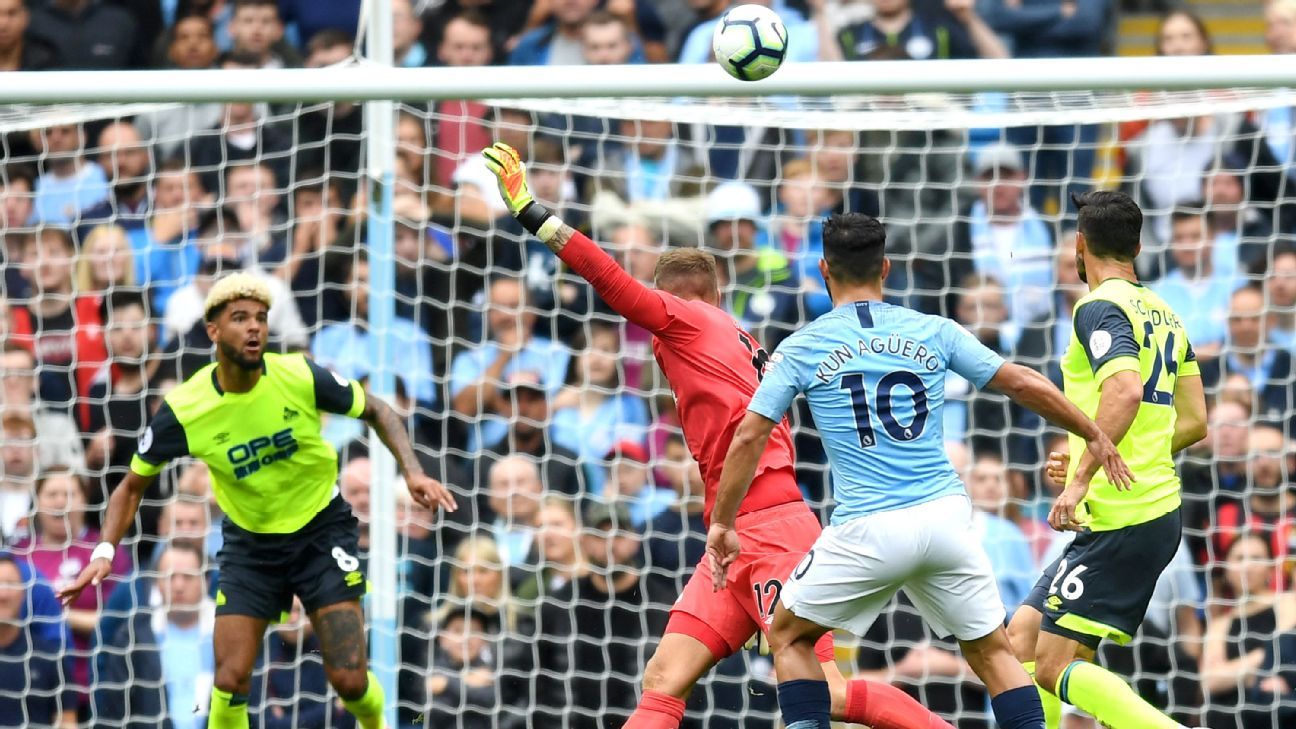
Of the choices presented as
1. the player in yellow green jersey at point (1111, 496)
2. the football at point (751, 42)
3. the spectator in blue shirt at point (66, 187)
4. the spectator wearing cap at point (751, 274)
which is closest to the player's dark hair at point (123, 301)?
the spectator in blue shirt at point (66, 187)

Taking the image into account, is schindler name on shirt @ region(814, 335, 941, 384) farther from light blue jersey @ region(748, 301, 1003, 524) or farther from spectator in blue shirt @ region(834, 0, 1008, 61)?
spectator in blue shirt @ region(834, 0, 1008, 61)

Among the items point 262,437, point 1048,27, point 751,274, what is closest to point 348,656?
point 262,437

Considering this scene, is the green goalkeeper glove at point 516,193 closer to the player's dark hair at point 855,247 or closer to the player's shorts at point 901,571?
the player's dark hair at point 855,247

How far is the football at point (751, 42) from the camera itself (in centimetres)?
694

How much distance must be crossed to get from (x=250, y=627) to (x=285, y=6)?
5.64 m

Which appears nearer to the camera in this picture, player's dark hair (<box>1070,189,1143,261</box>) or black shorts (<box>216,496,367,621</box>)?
player's dark hair (<box>1070,189,1143,261</box>)

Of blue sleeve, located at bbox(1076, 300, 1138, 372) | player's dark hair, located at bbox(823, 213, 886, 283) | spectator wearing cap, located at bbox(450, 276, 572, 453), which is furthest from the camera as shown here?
spectator wearing cap, located at bbox(450, 276, 572, 453)

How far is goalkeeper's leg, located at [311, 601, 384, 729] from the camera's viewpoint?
290 inches

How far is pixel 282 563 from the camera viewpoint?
7.56m

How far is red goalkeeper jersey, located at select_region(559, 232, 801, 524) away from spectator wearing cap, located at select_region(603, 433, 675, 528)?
8.33ft

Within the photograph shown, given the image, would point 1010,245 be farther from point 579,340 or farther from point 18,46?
point 18,46

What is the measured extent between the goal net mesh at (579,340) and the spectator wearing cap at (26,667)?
0.05m

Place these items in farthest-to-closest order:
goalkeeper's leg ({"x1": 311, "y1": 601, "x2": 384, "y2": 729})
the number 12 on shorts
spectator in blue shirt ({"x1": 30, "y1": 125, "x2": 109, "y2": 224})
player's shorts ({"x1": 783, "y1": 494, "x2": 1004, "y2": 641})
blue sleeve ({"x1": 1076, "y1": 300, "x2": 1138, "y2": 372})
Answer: spectator in blue shirt ({"x1": 30, "y1": 125, "x2": 109, "y2": 224}) → goalkeeper's leg ({"x1": 311, "y1": 601, "x2": 384, "y2": 729}) → the number 12 on shorts → blue sleeve ({"x1": 1076, "y1": 300, "x2": 1138, "y2": 372}) → player's shorts ({"x1": 783, "y1": 494, "x2": 1004, "y2": 641})

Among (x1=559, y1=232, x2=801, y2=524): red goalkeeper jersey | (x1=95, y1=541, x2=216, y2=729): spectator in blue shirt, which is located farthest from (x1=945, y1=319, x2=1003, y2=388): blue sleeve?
(x1=95, y1=541, x2=216, y2=729): spectator in blue shirt
